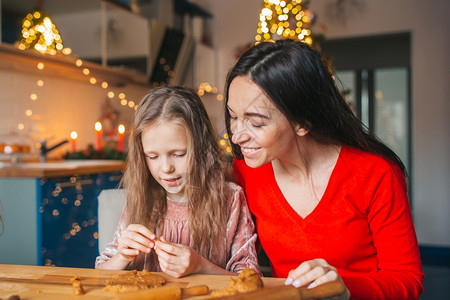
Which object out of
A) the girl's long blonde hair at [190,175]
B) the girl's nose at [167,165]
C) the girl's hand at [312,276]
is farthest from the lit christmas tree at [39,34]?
the girl's hand at [312,276]

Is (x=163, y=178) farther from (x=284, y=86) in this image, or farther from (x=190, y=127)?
(x=284, y=86)

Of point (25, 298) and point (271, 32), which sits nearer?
point (25, 298)

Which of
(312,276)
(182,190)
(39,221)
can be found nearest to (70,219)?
(39,221)

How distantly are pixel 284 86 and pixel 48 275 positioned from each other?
26.5 inches

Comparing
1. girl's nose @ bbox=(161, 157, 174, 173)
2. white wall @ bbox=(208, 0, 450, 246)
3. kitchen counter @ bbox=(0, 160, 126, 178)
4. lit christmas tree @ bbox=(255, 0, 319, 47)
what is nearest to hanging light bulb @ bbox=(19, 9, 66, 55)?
kitchen counter @ bbox=(0, 160, 126, 178)

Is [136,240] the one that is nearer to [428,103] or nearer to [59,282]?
[59,282]

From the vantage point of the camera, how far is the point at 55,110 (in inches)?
150

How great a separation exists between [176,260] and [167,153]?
1.26 ft

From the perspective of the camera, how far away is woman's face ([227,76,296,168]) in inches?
44.4

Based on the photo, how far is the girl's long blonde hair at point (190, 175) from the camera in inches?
53.9

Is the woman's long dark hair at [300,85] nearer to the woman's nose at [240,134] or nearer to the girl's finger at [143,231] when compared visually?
the woman's nose at [240,134]

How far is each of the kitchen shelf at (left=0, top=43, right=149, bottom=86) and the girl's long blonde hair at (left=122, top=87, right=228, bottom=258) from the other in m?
1.81

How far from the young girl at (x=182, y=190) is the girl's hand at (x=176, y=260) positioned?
212mm

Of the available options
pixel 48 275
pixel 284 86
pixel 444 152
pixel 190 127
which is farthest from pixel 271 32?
pixel 444 152
